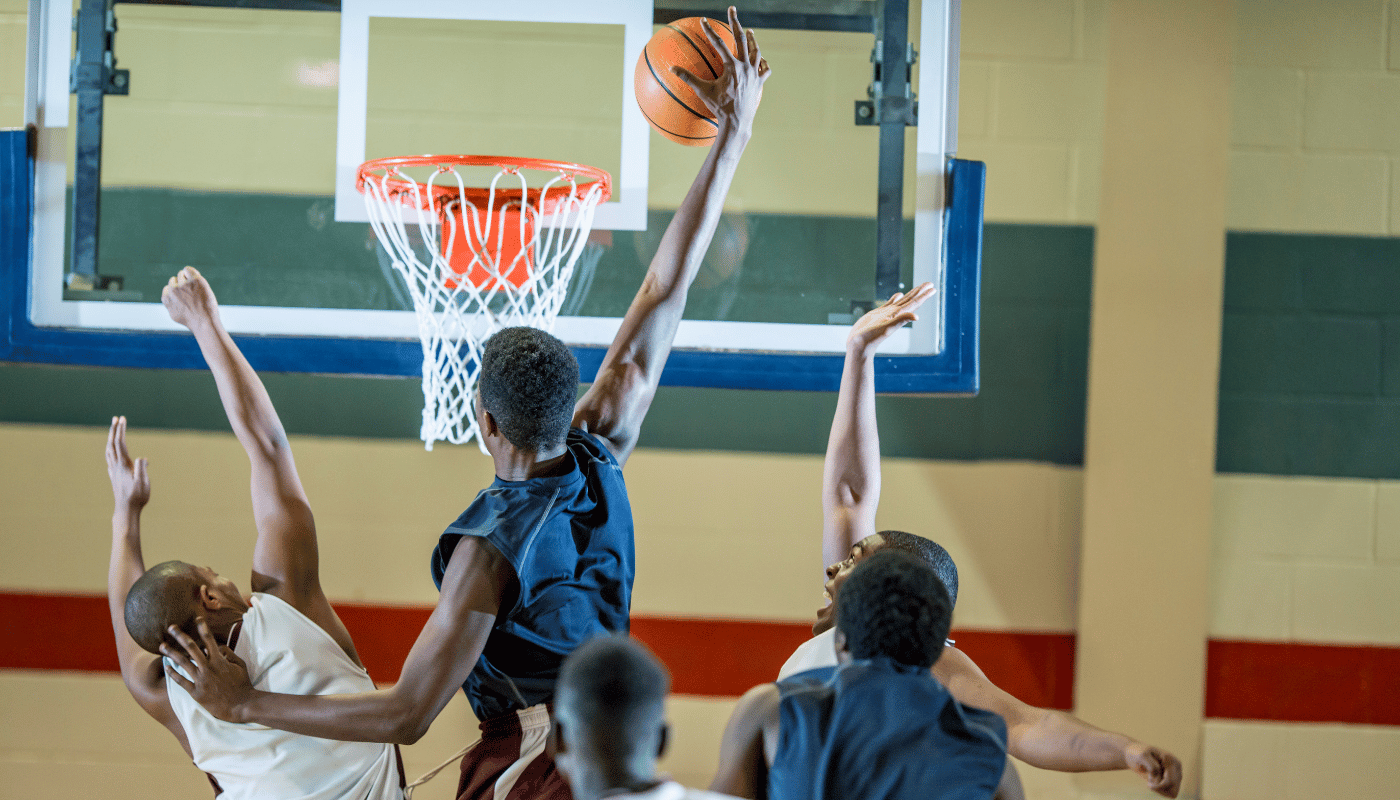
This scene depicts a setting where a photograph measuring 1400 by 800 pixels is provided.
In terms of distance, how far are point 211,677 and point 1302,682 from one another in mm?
3219

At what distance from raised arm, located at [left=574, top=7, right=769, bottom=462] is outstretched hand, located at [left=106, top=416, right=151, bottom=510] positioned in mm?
1150

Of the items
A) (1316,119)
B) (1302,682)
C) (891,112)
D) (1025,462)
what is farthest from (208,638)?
(1316,119)

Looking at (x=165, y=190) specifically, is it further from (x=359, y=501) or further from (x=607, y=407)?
(x=607, y=407)

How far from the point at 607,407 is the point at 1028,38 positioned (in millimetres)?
2036

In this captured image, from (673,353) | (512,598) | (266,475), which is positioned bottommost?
(512,598)

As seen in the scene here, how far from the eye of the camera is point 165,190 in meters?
2.89

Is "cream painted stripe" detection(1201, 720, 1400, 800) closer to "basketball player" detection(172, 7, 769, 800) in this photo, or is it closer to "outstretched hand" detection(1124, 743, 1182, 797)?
"outstretched hand" detection(1124, 743, 1182, 797)

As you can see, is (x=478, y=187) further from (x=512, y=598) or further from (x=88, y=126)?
(x=512, y=598)

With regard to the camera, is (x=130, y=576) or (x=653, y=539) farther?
(x=653, y=539)

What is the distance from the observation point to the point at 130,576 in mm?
2283

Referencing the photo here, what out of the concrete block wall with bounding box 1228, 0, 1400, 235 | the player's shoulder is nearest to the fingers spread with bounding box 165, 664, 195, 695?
the player's shoulder

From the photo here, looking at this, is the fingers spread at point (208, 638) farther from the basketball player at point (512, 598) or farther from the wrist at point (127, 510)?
the wrist at point (127, 510)

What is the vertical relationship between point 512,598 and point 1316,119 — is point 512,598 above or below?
below

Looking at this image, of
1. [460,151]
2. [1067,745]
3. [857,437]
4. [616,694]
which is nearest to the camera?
[616,694]
